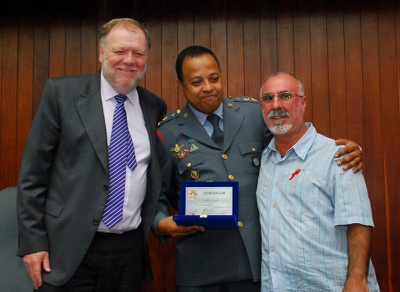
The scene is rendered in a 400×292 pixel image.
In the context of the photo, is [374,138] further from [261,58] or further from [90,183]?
[90,183]

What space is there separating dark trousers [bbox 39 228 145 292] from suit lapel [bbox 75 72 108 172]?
0.32 m

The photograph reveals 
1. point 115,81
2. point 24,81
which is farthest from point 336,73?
point 24,81

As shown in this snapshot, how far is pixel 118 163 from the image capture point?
5.42 ft

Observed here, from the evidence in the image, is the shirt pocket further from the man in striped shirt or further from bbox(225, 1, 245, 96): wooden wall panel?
bbox(225, 1, 245, 96): wooden wall panel

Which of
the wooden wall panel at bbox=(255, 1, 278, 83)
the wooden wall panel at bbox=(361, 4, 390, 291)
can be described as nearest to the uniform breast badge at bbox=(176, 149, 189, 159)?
the wooden wall panel at bbox=(255, 1, 278, 83)

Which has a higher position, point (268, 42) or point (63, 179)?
point (268, 42)

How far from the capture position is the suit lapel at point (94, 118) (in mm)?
1616

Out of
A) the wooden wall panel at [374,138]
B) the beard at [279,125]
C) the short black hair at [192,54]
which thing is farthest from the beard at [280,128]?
the wooden wall panel at [374,138]

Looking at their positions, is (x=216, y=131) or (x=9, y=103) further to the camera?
(x=9, y=103)

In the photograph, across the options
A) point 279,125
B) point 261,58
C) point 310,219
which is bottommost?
point 310,219

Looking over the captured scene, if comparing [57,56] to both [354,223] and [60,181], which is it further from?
[354,223]

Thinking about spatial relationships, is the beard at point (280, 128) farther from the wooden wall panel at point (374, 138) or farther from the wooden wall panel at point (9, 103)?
the wooden wall panel at point (9, 103)

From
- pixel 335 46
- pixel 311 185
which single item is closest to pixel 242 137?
pixel 311 185

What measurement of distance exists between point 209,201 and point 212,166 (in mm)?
223
